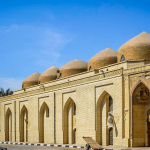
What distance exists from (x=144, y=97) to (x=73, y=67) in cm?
1030

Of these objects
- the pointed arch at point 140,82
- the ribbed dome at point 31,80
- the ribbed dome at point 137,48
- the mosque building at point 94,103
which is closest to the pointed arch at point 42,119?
the mosque building at point 94,103

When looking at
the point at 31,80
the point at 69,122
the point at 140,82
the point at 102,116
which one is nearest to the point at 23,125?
the point at 31,80

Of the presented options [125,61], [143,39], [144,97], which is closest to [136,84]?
[144,97]

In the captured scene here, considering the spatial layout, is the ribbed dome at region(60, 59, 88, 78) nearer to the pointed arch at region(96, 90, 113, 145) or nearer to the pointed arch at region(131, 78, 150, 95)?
the pointed arch at region(96, 90, 113, 145)

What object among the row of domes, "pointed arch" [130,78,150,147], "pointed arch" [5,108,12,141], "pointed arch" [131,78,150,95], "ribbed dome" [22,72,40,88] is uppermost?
the row of domes

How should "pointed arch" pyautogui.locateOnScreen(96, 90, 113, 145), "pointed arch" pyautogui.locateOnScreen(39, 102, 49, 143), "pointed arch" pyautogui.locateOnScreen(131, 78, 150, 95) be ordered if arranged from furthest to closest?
"pointed arch" pyautogui.locateOnScreen(39, 102, 49, 143)
"pointed arch" pyautogui.locateOnScreen(96, 90, 113, 145)
"pointed arch" pyautogui.locateOnScreen(131, 78, 150, 95)

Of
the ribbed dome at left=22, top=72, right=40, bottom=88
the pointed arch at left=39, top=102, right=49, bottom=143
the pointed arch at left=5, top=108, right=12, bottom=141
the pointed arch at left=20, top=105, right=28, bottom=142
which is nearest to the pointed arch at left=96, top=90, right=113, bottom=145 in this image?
the pointed arch at left=39, top=102, right=49, bottom=143

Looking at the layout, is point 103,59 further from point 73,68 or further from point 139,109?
point 139,109

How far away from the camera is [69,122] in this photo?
78.6ft

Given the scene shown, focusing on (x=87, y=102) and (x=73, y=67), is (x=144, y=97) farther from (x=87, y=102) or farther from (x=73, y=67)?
(x=73, y=67)

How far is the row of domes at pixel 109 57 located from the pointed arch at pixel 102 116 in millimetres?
2859

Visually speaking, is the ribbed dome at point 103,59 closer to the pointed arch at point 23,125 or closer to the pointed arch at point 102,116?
the pointed arch at point 102,116

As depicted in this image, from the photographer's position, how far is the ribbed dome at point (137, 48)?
1959cm

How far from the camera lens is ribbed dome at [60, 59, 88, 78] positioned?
87.2 feet
